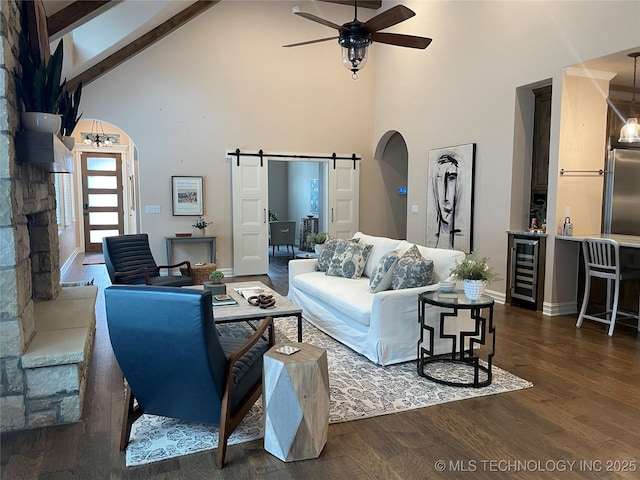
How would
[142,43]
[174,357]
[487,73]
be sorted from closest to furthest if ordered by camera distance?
[174,357]
[487,73]
[142,43]

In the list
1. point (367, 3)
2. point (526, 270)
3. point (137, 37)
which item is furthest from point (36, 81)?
point (367, 3)

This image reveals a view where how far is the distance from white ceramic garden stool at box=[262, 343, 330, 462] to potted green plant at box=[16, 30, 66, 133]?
6.73 ft

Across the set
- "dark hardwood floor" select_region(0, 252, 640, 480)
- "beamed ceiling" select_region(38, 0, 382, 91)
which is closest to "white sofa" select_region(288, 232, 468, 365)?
"dark hardwood floor" select_region(0, 252, 640, 480)

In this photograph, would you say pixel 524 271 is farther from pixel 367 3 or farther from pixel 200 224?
pixel 367 3

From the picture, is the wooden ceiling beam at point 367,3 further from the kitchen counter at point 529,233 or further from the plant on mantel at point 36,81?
the plant on mantel at point 36,81

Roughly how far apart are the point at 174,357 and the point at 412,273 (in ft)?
7.30

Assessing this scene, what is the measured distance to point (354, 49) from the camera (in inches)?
157

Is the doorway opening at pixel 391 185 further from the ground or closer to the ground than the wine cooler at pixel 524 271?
further from the ground

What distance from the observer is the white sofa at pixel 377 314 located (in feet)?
11.8

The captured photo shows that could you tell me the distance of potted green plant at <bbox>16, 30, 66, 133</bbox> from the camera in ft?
9.50

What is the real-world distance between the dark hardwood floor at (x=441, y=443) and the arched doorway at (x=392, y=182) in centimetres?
565

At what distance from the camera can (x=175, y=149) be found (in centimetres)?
750

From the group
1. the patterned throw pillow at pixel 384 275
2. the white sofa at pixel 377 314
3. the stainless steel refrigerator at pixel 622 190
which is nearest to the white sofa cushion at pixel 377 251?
the white sofa at pixel 377 314

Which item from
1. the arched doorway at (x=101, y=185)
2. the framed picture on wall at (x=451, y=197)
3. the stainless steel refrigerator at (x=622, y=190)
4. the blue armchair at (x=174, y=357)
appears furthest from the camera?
the arched doorway at (x=101, y=185)
